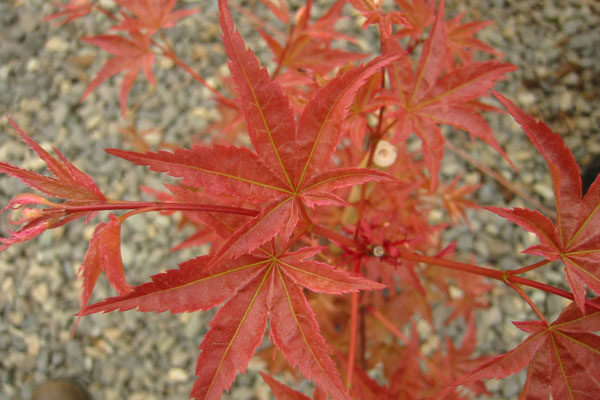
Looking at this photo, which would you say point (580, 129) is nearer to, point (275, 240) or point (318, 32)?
point (318, 32)

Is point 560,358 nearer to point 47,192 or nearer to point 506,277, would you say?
point 506,277

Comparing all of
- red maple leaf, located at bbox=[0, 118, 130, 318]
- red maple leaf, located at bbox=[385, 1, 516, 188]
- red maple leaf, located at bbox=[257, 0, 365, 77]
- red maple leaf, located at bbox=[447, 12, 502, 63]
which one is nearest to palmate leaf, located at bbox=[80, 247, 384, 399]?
red maple leaf, located at bbox=[0, 118, 130, 318]

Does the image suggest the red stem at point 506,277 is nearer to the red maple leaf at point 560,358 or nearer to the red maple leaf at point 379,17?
the red maple leaf at point 560,358

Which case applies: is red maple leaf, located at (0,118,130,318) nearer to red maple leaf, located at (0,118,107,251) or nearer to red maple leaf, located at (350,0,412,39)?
red maple leaf, located at (0,118,107,251)

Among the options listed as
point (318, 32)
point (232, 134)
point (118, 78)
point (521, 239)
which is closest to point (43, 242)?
point (118, 78)

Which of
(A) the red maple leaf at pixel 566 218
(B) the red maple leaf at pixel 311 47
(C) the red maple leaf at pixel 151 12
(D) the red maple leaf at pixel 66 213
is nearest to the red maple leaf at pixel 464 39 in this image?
(B) the red maple leaf at pixel 311 47
